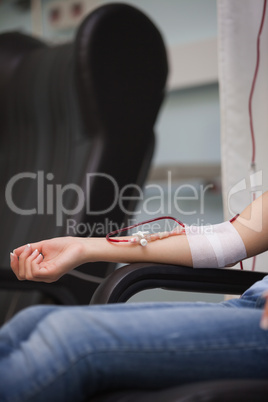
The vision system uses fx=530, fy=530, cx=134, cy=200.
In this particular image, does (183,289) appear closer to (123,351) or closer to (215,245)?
(215,245)

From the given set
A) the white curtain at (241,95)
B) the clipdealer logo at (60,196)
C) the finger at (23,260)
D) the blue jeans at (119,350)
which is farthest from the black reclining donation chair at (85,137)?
the blue jeans at (119,350)

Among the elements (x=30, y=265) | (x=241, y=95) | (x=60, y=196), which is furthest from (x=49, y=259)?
(x=241, y=95)

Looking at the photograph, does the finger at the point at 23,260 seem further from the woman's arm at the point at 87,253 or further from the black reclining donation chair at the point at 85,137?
the black reclining donation chair at the point at 85,137

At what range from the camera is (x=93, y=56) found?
1.32 m

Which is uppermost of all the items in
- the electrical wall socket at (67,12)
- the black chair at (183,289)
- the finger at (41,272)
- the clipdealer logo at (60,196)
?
the electrical wall socket at (67,12)

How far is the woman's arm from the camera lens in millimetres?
798

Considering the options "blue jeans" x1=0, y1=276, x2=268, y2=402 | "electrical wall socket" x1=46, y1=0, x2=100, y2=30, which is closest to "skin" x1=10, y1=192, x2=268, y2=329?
"blue jeans" x1=0, y1=276, x2=268, y2=402

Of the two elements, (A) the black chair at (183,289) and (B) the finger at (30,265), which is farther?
(B) the finger at (30,265)

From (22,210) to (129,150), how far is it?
0.34 m

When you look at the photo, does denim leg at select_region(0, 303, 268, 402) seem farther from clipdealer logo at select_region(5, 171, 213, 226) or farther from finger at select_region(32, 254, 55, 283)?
clipdealer logo at select_region(5, 171, 213, 226)

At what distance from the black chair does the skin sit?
1.1 inches

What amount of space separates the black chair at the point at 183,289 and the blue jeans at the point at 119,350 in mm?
28

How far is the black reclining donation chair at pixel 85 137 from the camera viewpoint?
1279mm

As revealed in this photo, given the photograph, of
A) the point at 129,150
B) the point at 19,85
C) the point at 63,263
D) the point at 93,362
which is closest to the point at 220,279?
the point at 63,263
